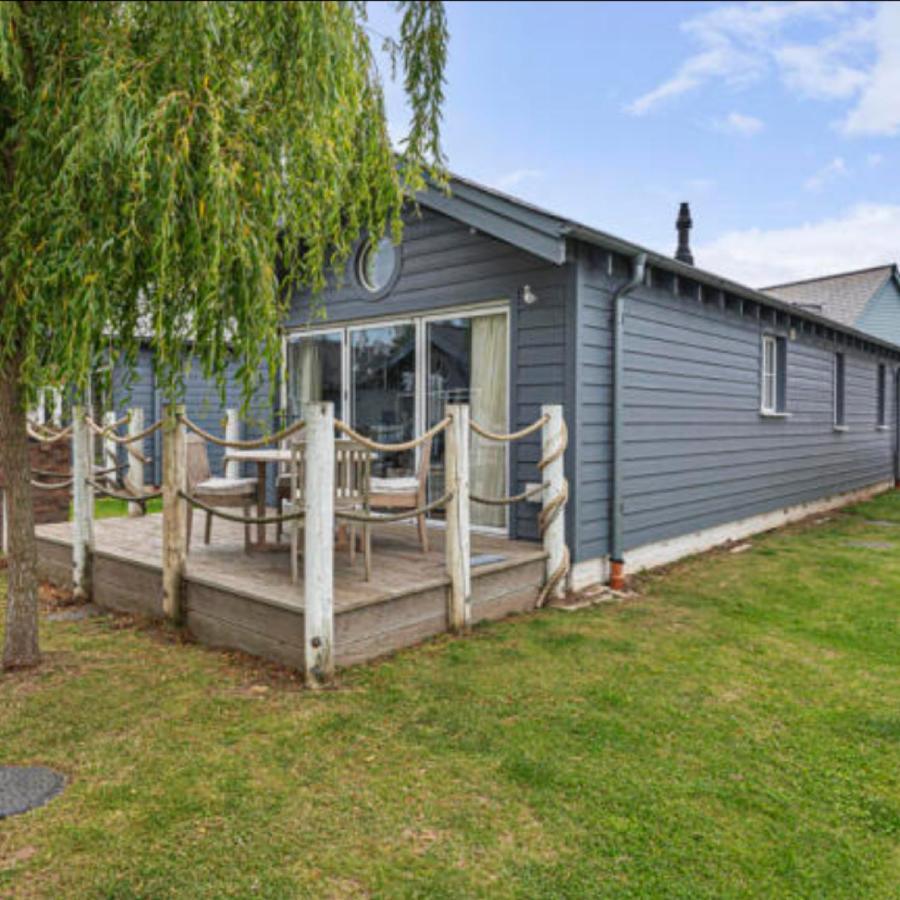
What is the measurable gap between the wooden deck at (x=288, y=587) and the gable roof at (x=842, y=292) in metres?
15.4

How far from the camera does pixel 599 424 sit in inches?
211

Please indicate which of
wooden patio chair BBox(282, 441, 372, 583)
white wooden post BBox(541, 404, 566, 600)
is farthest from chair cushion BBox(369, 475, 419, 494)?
white wooden post BBox(541, 404, 566, 600)

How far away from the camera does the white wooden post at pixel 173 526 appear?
4.27 metres

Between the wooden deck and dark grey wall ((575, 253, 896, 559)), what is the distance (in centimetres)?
96

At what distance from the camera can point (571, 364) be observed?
5.11 m

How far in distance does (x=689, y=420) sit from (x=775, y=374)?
296 centimetres

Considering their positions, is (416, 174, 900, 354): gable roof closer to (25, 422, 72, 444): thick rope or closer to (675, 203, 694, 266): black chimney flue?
(25, 422, 72, 444): thick rope

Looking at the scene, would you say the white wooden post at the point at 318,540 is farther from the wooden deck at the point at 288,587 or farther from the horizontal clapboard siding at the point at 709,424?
the horizontal clapboard siding at the point at 709,424

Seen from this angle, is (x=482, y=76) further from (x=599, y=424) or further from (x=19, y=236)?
(x=19, y=236)

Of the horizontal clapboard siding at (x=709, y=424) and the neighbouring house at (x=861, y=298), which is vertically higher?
the neighbouring house at (x=861, y=298)

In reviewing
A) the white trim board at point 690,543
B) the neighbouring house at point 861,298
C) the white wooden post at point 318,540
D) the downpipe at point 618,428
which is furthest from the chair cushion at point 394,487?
the neighbouring house at point 861,298

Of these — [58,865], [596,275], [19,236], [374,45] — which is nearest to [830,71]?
[596,275]

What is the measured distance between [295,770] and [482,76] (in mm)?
4289

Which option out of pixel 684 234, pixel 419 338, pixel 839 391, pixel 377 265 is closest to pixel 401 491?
pixel 419 338
